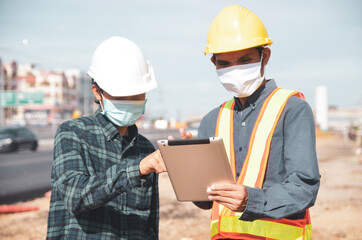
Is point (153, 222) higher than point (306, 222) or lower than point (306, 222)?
lower

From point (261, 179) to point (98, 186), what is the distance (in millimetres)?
781

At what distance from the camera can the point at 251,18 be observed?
7.36 ft

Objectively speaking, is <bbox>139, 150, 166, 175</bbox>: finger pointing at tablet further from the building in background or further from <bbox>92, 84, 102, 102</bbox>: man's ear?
the building in background

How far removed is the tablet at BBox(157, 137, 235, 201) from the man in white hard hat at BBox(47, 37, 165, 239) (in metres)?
0.10

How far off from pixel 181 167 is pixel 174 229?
5050 millimetres

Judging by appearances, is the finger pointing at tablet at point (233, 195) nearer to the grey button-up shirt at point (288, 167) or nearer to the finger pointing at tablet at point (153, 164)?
the grey button-up shirt at point (288, 167)

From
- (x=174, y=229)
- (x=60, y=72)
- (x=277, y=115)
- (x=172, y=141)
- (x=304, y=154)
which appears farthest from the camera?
(x=60, y=72)

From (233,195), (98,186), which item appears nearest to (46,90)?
(98,186)

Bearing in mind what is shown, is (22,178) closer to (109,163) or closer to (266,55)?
(109,163)

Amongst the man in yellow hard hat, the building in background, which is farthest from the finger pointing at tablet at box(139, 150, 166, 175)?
the building in background

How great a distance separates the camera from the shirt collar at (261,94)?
7.41 ft

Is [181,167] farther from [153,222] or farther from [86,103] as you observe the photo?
[86,103]

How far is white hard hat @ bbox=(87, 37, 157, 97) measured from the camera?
2334mm

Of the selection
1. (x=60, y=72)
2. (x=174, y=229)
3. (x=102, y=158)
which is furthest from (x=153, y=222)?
(x=60, y=72)
